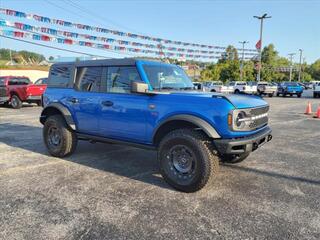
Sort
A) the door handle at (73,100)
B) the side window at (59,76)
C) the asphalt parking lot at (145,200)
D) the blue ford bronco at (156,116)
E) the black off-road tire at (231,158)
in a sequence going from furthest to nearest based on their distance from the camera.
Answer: the side window at (59,76), the door handle at (73,100), the black off-road tire at (231,158), the blue ford bronco at (156,116), the asphalt parking lot at (145,200)

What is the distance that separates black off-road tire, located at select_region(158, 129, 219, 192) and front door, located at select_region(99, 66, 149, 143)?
558mm

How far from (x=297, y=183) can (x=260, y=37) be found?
34.8 meters

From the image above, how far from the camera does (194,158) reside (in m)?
4.36

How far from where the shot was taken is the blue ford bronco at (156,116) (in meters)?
4.26

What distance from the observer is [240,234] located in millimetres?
3242

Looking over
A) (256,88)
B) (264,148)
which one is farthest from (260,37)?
(264,148)

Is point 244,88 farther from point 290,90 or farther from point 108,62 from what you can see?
point 108,62

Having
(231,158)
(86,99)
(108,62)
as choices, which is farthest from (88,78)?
(231,158)

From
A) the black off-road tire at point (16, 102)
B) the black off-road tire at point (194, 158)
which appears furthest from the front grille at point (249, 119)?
the black off-road tire at point (16, 102)

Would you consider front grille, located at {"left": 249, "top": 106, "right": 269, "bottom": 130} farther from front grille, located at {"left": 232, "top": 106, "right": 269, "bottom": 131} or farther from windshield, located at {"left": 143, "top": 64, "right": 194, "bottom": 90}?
windshield, located at {"left": 143, "top": 64, "right": 194, "bottom": 90}

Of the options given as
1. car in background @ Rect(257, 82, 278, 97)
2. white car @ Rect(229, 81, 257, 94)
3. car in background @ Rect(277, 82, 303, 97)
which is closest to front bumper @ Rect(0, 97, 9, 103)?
white car @ Rect(229, 81, 257, 94)

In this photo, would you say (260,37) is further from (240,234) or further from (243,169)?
(240,234)

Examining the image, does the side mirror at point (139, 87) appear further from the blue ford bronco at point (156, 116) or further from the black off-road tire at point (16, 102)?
the black off-road tire at point (16, 102)

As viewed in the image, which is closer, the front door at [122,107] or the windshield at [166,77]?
the front door at [122,107]
